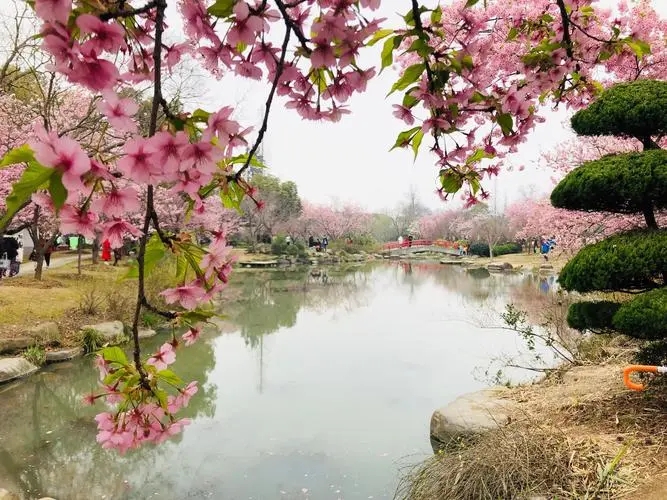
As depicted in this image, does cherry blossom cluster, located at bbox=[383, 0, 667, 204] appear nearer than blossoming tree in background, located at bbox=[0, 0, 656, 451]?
No

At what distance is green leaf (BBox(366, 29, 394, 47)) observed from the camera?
2.81 ft

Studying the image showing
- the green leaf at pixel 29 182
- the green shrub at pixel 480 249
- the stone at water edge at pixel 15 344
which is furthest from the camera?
the green shrub at pixel 480 249

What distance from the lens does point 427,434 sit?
4469 millimetres

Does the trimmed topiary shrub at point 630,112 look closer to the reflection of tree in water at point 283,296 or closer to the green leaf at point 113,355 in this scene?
the green leaf at point 113,355

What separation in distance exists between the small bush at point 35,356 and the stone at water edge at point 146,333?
5.12 ft

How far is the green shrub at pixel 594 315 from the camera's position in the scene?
3.52 m

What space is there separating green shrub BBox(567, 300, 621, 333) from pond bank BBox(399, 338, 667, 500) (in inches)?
17.9

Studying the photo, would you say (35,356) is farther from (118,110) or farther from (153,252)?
(118,110)

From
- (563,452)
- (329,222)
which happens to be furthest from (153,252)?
(329,222)

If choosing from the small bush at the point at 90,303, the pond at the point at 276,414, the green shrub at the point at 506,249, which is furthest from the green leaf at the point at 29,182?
the green shrub at the point at 506,249

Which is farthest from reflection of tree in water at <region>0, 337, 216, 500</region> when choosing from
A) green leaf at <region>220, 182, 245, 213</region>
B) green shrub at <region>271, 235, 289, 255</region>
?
green shrub at <region>271, 235, 289, 255</region>

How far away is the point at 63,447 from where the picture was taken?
4.29 m

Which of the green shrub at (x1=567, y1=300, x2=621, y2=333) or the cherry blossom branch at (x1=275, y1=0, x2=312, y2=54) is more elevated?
the cherry blossom branch at (x1=275, y1=0, x2=312, y2=54)

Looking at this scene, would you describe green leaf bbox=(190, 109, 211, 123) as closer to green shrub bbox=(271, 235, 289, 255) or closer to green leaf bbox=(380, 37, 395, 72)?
green leaf bbox=(380, 37, 395, 72)
